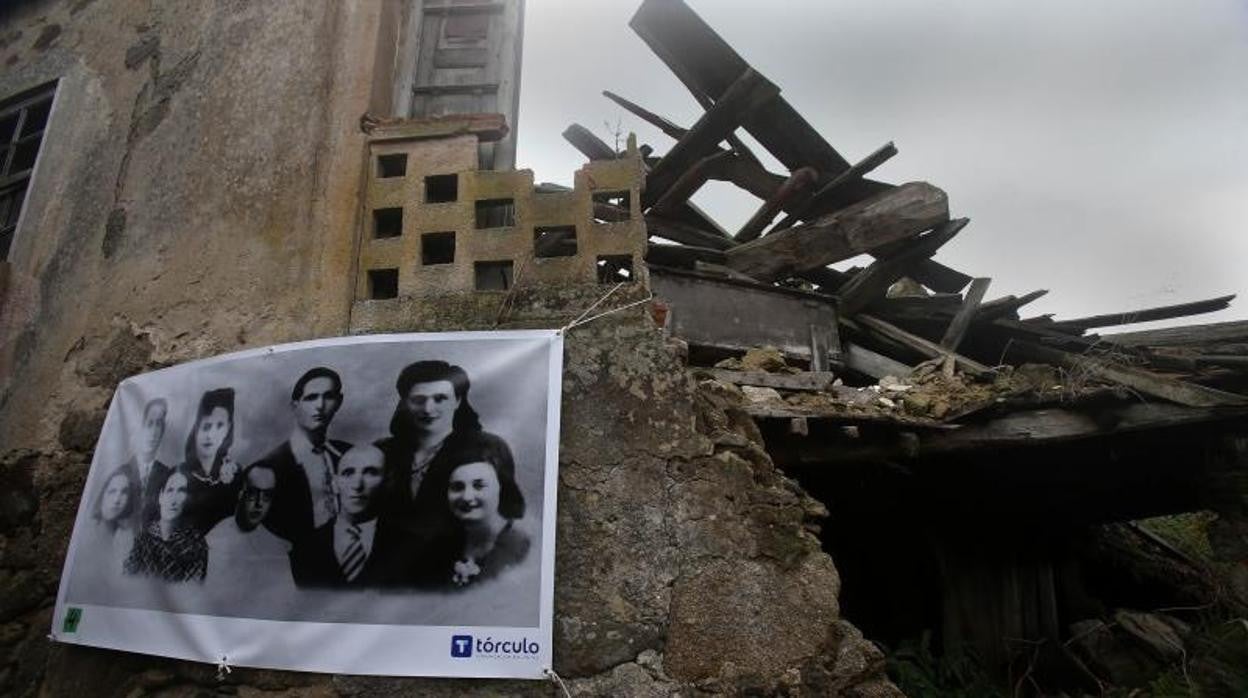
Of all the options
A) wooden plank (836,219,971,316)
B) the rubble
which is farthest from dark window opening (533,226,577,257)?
wooden plank (836,219,971,316)

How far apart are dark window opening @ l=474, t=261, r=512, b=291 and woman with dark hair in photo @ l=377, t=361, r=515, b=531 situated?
0.48 metres

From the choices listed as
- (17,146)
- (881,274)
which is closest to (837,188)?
(881,274)

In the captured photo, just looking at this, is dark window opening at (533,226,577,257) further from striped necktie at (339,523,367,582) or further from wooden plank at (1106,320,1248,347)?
wooden plank at (1106,320,1248,347)

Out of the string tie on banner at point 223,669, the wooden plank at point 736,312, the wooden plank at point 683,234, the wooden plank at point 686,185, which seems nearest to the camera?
the string tie on banner at point 223,669

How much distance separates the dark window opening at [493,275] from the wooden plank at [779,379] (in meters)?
1.54

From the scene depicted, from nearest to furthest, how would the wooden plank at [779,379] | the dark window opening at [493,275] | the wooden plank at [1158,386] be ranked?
the dark window opening at [493,275] < the wooden plank at [1158,386] < the wooden plank at [779,379]

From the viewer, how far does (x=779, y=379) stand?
4.23 meters

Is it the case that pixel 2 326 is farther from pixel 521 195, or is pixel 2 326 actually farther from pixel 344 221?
pixel 521 195

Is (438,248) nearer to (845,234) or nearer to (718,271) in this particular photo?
(718,271)

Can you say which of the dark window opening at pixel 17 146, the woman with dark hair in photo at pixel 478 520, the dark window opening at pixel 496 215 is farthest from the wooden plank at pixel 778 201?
the dark window opening at pixel 17 146

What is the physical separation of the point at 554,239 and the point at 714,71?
2265mm

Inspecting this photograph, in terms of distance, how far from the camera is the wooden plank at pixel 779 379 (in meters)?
4.17

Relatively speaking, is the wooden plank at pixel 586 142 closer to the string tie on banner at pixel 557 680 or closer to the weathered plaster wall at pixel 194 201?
the weathered plaster wall at pixel 194 201

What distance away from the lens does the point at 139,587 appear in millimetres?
2598
